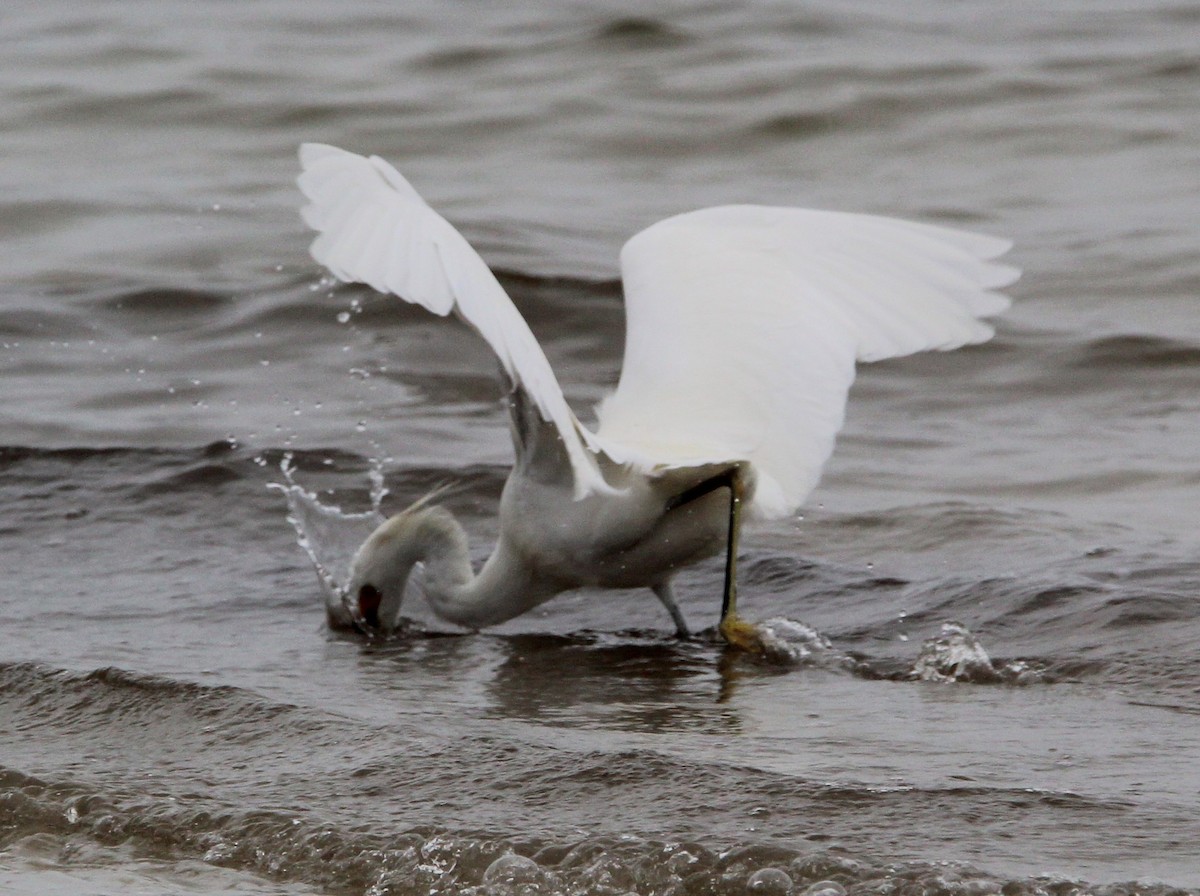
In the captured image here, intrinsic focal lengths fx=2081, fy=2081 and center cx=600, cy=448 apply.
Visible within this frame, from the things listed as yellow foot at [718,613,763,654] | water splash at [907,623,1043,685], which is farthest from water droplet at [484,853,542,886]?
yellow foot at [718,613,763,654]

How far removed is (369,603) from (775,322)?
4.45 feet

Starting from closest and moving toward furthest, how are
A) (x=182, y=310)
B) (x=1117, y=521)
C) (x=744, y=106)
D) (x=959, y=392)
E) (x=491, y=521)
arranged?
1. (x=1117, y=521)
2. (x=491, y=521)
3. (x=959, y=392)
4. (x=182, y=310)
5. (x=744, y=106)

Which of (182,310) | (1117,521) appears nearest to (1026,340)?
(1117,521)

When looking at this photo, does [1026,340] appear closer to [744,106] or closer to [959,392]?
[959,392]

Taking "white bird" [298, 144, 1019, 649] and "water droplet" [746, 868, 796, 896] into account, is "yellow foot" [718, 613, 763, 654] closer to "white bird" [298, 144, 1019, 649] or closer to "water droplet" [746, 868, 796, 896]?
"white bird" [298, 144, 1019, 649]

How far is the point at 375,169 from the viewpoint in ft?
15.6

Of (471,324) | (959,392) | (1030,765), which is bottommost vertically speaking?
(959,392)

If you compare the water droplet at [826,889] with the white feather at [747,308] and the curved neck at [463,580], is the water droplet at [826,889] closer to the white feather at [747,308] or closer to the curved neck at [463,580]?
the white feather at [747,308]

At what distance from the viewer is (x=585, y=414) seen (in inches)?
333

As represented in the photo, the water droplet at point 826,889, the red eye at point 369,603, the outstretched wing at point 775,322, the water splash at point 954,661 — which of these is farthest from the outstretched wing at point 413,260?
the water droplet at point 826,889

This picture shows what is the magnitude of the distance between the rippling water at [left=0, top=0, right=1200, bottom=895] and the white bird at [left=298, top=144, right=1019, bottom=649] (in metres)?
0.25

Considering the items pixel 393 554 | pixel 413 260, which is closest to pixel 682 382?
pixel 393 554

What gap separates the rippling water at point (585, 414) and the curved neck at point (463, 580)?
0.15m

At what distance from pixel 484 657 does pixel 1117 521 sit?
220 cm
